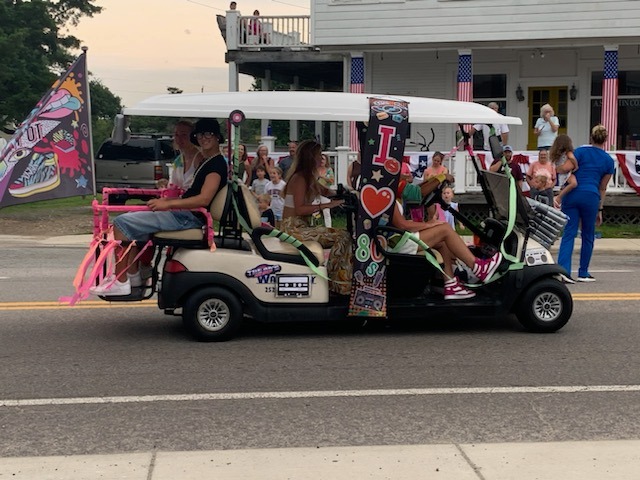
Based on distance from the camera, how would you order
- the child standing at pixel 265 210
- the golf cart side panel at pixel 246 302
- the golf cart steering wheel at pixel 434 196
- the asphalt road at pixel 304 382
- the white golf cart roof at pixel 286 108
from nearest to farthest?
the asphalt road at pixel 304 382 → the white golf cart roof at pixel 286 108 → the golf cart side panel at pixel 246 302 → the golf cart steering wheel at pixel 434 196 → the child standing at pixel 265 210

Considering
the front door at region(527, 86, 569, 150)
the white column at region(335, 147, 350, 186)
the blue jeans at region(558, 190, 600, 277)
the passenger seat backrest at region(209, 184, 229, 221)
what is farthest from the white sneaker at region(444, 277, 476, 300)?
the front door at region(527, 86, 569, 150)

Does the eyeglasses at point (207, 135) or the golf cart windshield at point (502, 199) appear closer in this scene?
the eyeglasses at point (207, 135)

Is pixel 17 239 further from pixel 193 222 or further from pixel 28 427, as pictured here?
pixel 28 427

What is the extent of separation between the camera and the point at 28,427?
531cm

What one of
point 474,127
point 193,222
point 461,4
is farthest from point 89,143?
point 461,4

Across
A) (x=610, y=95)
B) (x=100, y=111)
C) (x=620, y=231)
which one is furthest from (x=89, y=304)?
(x=100, y=111)

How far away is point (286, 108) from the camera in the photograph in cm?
712

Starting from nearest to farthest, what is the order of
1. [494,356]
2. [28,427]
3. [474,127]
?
[28,427] < [494,356] < [474,127]

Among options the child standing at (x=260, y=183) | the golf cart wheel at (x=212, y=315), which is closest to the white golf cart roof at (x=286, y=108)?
the golf cart wheel at (x=212, y=315)

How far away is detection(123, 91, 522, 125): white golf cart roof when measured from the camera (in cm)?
708

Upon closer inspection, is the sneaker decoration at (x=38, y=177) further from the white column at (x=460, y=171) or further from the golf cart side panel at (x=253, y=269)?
the white column at (x=460, y=171)

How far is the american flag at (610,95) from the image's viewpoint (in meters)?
20.6

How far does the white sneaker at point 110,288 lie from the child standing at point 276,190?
7.07 m

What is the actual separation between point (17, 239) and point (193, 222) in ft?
34.4
